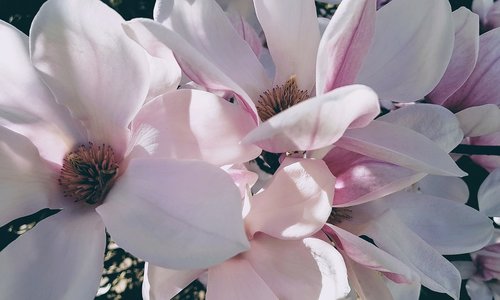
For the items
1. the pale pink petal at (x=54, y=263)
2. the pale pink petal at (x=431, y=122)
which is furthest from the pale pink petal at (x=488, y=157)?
the pale pink petal at (x=54, y=263)

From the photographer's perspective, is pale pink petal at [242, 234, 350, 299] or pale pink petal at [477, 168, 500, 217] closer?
pale pink petal at [242, 234, 350, 299]

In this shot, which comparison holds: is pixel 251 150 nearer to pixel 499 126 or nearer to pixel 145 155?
pixel 145 155

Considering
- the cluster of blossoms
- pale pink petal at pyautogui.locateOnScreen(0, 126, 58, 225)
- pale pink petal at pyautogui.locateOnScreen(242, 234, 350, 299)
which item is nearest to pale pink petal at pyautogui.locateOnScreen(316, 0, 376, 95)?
the cluster of blossoms

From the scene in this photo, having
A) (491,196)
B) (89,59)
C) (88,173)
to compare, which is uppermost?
(89,59)

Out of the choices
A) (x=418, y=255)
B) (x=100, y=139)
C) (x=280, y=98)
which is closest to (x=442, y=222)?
(x=418, y=255)

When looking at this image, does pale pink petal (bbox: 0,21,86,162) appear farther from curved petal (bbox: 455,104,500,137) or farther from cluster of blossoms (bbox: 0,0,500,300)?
curved petal (bbox: 455,104,500,137)

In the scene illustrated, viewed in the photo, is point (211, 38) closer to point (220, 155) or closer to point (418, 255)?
point (220, 155)
